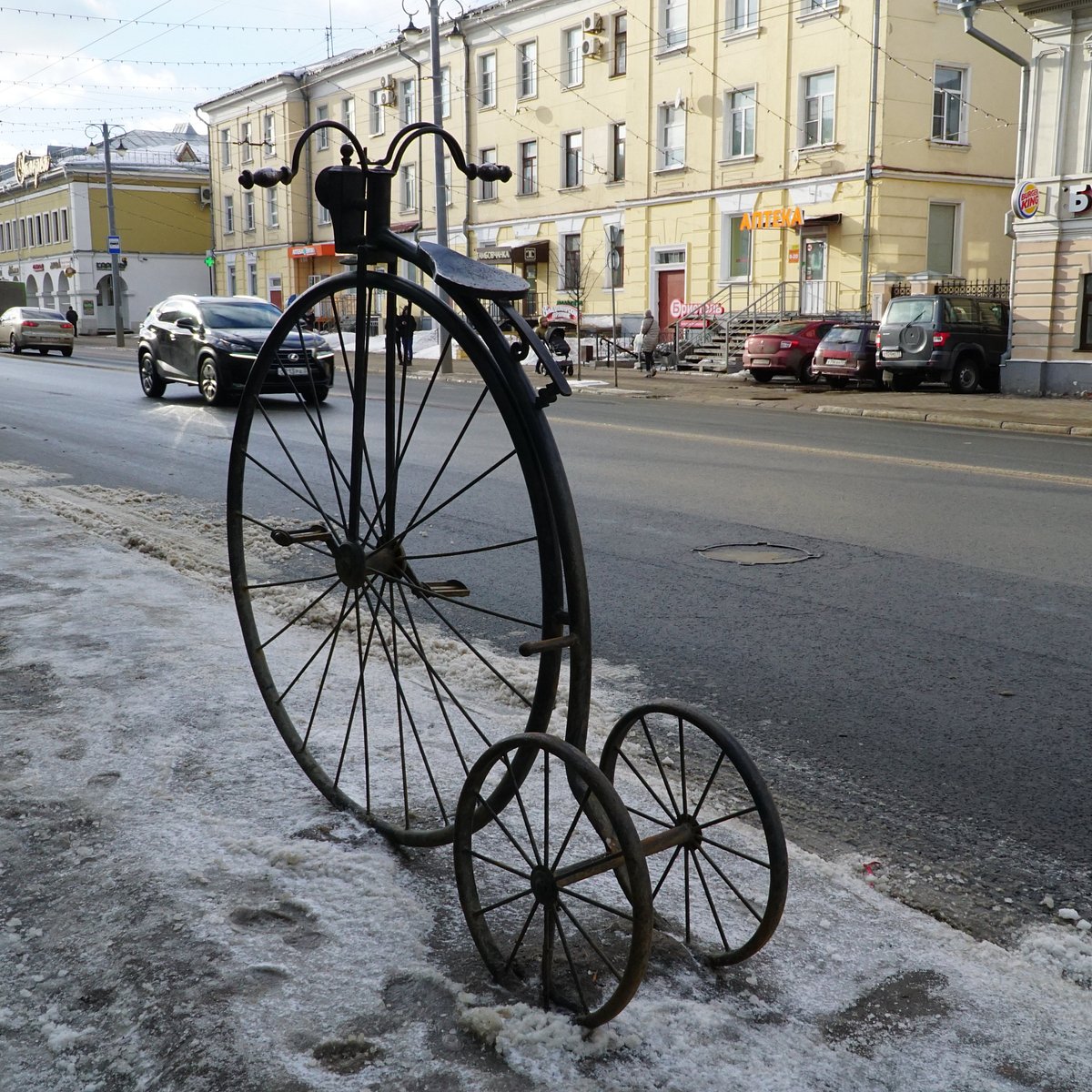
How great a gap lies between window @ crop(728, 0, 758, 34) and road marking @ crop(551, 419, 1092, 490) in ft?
71.1

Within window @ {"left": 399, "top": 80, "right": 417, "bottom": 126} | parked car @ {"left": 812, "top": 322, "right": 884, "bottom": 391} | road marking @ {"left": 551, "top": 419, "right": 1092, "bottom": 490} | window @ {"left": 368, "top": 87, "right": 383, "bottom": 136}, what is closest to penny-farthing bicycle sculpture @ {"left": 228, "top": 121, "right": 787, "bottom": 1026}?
road marking @ {"left": 551, "top": 419, "right": 1092, "bottom": 490}

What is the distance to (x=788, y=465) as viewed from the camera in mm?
11547

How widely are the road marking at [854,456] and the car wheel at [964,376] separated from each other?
11.1 metres

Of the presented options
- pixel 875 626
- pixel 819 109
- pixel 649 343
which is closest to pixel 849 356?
pixel 649 343

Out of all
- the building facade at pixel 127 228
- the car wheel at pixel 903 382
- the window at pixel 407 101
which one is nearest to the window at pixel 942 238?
the car wheel at pixel 903 382

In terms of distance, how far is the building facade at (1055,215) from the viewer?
75.8 ft

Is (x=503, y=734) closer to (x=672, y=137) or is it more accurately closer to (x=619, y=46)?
(x=672, y=137)

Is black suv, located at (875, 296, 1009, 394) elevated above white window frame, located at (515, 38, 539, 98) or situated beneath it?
situated beneath

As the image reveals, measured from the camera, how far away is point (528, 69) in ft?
135

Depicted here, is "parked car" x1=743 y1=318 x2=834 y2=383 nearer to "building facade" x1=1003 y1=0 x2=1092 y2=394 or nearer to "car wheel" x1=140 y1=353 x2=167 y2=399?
"building facade" x1=1003 y1=0 x2=1092 y2=394

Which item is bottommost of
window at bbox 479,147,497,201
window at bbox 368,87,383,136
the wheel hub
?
the wheel hub

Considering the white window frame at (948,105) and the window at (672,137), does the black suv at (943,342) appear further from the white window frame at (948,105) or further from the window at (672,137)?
the window at (672,137)

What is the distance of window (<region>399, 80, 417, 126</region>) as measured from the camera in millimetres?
45938

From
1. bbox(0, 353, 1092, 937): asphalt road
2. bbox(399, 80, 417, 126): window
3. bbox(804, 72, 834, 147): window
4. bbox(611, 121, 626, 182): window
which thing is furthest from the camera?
bbox(399, 80, 417, 126): window
